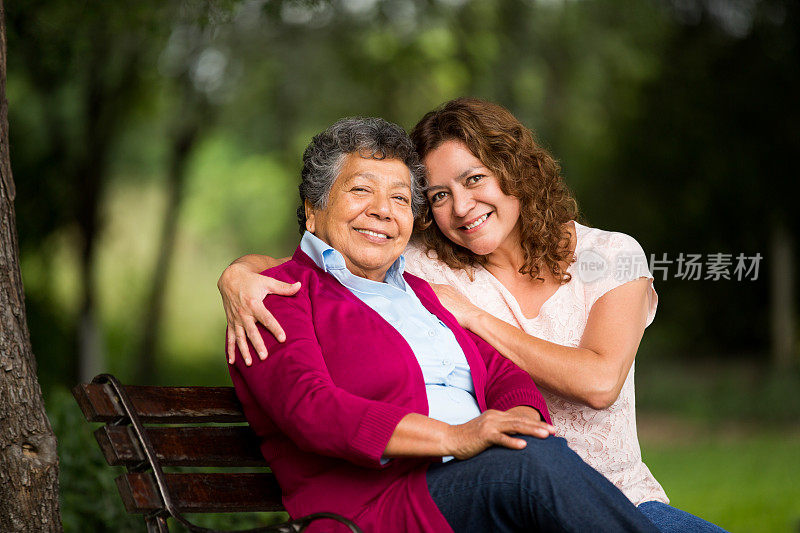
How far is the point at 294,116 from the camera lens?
11.4 metres

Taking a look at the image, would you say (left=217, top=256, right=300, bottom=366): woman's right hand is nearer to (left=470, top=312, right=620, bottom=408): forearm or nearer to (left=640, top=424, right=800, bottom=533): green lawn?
(left=470, top=312, right=620, bottom=408): forearm

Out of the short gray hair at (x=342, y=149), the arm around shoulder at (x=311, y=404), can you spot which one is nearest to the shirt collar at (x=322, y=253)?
the short gray hair at (x=342, y=149)

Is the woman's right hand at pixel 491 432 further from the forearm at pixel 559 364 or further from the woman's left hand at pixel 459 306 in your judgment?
the woman's left hand at pixel 459 306

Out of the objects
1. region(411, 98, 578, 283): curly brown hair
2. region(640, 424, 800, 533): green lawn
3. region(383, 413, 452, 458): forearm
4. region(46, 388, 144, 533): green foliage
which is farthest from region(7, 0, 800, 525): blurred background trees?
region(383, 413, 452, 458): forearm

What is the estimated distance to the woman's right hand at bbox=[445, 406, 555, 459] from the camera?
7.09 ft

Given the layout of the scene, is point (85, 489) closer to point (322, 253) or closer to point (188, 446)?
point (188, 446)

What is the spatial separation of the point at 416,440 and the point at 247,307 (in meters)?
0.66

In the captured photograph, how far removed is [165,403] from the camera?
8.92 ft

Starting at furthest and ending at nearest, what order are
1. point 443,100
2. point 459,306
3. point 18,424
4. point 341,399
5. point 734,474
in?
point 443,100 → point 734,474 → point 459,306 → point 18,424 → point 341,399

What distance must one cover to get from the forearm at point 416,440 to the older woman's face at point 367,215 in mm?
686

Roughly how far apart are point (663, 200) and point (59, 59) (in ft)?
34.6

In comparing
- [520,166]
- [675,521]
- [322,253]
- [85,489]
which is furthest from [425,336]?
[85,489]

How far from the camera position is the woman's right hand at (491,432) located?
2.16 meters

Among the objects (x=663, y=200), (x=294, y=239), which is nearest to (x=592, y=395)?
(x=663, y=200)
